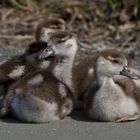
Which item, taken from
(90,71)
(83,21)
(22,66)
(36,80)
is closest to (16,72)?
(22,66)

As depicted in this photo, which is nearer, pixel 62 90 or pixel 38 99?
pixel 38 99

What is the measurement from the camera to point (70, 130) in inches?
220

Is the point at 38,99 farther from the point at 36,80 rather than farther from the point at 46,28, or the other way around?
the point at 46,28

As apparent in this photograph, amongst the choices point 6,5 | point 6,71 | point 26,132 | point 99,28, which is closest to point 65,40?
point 6,71

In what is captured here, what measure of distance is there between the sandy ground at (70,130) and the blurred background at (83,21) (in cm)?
247

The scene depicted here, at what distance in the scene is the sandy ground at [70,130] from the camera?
17.8 ft

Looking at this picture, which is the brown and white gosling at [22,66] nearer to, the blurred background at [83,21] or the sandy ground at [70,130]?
the sandy ground at [70,130]

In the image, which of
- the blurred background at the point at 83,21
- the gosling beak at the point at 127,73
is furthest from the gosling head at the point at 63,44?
the blurred background at the point at 83,21

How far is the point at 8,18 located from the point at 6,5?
0.29 meters

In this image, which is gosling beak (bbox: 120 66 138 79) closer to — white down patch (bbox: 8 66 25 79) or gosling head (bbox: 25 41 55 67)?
gosling head (bbox: 25 41 55 67)

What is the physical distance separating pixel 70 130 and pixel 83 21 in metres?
3.50

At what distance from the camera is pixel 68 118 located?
19.3ft

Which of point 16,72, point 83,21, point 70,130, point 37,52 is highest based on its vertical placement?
point 37,52

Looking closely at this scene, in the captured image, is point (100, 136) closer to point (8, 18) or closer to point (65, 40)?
point (65, 40)
